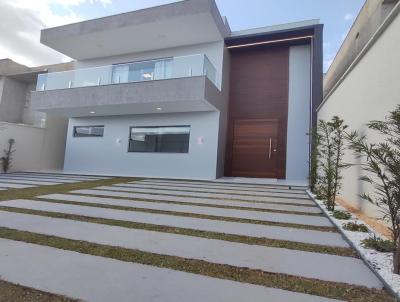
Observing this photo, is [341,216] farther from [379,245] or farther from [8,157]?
[8,157]

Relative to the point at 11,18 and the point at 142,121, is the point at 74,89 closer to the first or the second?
the point at 142,121

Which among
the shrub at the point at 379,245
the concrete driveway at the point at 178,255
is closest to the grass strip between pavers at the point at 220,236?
the concrete driveway at the point at 178,255

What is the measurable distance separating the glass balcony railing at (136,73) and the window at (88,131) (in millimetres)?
1876

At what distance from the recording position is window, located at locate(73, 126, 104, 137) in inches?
406

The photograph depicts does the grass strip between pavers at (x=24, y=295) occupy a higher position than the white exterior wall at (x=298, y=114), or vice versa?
the white exterior wall at (x=298, y=114)

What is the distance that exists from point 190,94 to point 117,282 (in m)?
6.47

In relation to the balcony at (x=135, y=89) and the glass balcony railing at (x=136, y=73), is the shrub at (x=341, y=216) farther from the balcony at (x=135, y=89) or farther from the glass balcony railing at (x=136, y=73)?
the glass balcony railing at (x=136, y=73)

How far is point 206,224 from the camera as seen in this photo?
299cm

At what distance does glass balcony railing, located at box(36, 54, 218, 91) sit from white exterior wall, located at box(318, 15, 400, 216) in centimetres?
409

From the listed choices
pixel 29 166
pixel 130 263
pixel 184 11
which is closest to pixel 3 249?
pixel 130 263

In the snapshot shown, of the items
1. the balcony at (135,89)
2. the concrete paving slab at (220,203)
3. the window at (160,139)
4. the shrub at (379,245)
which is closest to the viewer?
the shrub at (379,245)

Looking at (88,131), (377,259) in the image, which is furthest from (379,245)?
(88,131)

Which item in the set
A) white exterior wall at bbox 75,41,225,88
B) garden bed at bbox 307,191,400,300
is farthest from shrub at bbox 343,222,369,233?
white exterior wall at bbox 75,41,225,88

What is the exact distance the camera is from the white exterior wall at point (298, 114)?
873 cm
